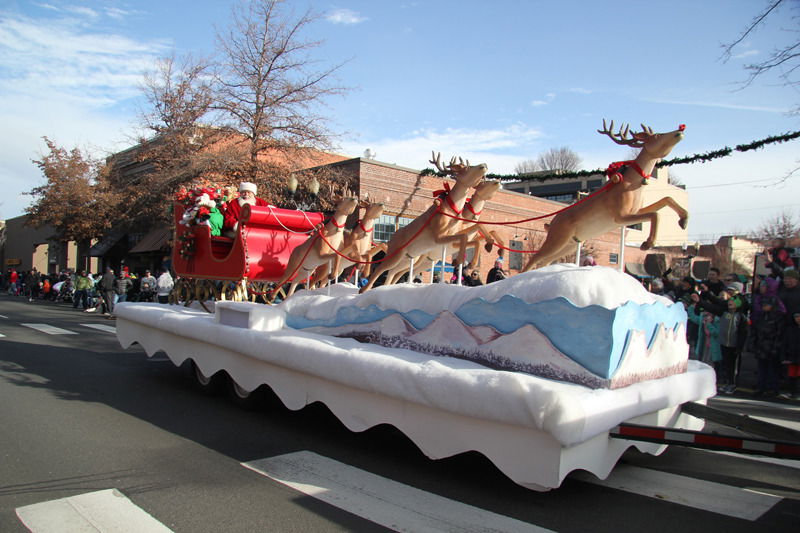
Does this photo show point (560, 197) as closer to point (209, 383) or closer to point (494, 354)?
point (209, 383)

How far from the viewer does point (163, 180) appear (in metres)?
19.2

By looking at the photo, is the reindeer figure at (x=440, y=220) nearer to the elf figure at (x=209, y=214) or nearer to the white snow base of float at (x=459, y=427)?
the white snow base of float at (x=459, y=427)

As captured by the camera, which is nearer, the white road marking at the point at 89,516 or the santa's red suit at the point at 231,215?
the white road marking at the point at 89,516

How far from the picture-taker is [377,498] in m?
3.68

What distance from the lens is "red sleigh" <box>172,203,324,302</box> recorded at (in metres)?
7.83

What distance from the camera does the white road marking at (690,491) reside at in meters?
3.70

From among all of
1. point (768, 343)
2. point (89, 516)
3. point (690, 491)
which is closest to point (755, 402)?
point (768, 343)

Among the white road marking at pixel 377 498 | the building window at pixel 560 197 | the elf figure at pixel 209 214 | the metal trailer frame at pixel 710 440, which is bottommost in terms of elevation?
the white road marking at pixel 377 498

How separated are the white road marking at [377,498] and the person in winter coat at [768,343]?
24.0 feet

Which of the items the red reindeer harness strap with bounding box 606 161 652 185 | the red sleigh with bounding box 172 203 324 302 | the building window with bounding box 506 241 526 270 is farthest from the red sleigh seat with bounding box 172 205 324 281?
the building window with bounding box 506 241 526 270

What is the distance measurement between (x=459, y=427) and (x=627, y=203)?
7.50 feet

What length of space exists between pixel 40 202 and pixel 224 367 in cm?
3066

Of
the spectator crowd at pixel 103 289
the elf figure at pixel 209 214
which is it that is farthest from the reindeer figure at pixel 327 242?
the spectator crowd at pixel 103 289

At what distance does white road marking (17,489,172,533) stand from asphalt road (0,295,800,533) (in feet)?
0.25
